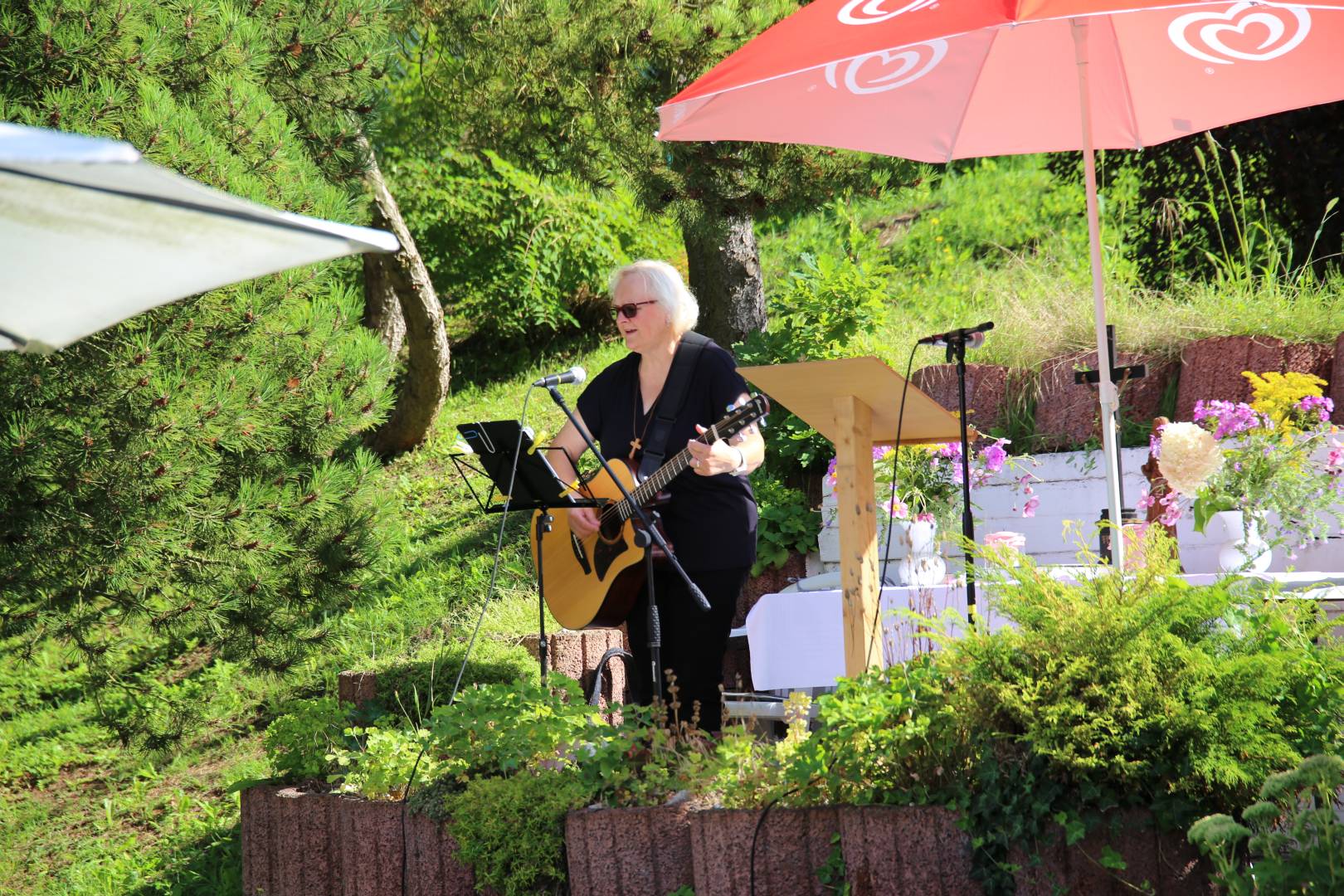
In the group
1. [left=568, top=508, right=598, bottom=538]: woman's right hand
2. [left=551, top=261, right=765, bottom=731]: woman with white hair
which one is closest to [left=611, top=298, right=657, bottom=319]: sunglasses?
[left=551, top=261, right=765, bottom=731]: woman with white hair

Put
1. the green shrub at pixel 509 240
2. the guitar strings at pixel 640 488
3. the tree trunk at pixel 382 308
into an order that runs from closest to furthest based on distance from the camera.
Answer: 1. the guitar strings at pixel 640 488
2. the tree trunk at pixel 382 308
3. the green shrub at pixel 509 240

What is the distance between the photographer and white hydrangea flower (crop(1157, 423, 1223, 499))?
157 inches

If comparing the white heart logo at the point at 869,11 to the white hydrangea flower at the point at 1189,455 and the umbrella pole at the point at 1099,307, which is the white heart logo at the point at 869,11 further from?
the white hydrangea flower at the point at 1189,455

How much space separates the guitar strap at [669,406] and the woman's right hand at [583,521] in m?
0.24

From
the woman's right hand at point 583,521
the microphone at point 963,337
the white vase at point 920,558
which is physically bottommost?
the white vase at point 920,558

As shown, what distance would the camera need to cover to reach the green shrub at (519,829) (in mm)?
3135

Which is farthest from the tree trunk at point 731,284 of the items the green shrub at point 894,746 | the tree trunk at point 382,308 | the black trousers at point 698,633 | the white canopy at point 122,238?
→ the white canopy at point 122,238

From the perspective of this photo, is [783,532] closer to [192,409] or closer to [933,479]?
[933,479]

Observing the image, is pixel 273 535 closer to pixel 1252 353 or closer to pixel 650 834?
pixel 650 834

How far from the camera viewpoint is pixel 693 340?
4324 millimetres

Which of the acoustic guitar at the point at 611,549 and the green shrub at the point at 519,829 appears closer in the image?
the green shrub at the point at 519,829

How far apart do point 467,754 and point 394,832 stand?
0.94 ft

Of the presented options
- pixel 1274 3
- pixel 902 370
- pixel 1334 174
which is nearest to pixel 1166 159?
pixel 1334 174

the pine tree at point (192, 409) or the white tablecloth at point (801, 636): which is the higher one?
the pine tree at point (192, 409)
